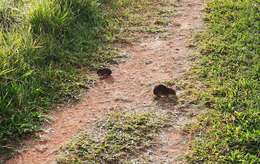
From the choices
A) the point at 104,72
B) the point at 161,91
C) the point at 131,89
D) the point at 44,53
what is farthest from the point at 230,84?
the point at 44,53

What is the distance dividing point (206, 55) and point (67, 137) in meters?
2.08

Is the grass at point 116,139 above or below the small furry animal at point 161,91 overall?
below

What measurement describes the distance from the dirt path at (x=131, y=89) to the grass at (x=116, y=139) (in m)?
0.14

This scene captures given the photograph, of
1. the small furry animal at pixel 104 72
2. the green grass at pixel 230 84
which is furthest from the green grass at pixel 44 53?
the green grass at pixel 230 84

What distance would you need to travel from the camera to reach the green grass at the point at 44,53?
177 inches

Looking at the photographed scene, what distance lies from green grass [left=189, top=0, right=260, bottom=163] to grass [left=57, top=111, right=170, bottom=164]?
42cm

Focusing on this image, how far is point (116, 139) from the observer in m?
4.18

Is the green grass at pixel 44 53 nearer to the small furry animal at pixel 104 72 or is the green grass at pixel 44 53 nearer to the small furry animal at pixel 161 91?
the small furry animal at pixel 104 72

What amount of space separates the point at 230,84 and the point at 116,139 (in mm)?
1387

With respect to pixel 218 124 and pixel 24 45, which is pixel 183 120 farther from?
pixel 24 45

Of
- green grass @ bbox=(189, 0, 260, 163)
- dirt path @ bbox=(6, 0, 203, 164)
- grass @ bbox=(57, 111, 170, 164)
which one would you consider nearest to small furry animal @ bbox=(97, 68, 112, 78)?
dirt path @ bbox=(6, 0, 203, 164)

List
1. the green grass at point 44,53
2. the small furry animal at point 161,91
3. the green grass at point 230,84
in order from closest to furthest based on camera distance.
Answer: the green grass at point 230,84, the green grass at point 44,53, the small furry animal at point 161,91

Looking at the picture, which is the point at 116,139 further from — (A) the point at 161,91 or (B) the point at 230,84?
(B) the point at 230,84

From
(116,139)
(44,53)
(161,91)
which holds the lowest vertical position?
(116,139)
